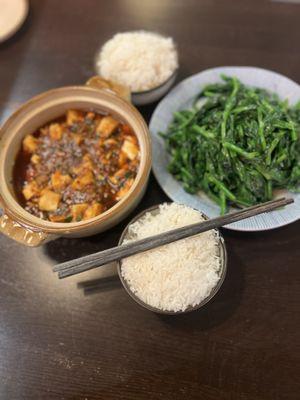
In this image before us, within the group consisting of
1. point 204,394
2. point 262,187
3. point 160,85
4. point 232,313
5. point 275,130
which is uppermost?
point 160,85

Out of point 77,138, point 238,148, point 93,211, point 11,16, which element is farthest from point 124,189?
point 11,16

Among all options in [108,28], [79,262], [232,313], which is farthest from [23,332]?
[108,28]

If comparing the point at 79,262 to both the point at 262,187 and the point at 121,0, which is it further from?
the point at 121,0

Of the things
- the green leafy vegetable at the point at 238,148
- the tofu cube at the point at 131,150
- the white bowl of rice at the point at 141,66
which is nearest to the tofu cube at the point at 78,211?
the tofu cube at the point at 131,150

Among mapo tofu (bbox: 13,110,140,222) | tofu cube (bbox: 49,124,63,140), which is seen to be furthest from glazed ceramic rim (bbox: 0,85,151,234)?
tofu cube (bbox: 49,124,63,140)

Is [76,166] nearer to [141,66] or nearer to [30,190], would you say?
[30,190]
